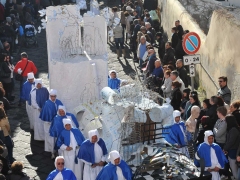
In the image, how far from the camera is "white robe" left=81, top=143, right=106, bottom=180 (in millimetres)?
10820

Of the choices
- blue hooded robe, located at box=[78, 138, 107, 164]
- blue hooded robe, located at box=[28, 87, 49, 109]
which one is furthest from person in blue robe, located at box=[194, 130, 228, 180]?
blue hooded robe, located at box=[28, 87, 49, 109]

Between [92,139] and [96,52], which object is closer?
[92,139]

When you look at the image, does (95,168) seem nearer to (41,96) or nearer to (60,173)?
(60,173)

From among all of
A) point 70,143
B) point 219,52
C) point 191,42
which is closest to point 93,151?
point 70,143

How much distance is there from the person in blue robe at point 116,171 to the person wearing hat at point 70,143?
1903 millimetres

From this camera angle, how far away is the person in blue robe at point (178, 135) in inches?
427

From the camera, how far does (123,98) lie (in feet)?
34.2

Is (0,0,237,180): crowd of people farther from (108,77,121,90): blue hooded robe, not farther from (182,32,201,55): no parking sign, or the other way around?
(182,32,201,55): no parking sign

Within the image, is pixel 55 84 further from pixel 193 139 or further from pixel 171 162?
pixel 171 162

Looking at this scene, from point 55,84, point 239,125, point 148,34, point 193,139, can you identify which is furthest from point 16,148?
point 148,34

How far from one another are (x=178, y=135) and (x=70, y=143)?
217 cm

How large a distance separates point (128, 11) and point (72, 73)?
31.2 feet

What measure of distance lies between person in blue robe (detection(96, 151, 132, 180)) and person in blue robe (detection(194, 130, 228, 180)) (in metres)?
1.38

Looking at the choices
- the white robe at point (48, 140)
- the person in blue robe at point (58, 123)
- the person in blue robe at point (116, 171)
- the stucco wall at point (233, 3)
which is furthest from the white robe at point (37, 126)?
the stucco wall at point (233, 3)
